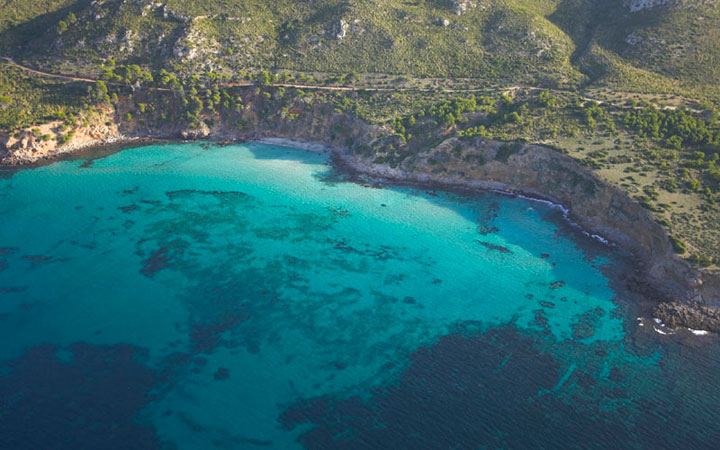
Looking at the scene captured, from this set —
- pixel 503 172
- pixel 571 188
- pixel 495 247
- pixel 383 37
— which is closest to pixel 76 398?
pixel 495 247

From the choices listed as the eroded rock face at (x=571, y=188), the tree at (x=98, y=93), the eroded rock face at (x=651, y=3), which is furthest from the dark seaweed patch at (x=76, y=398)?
the eroded rock face at (x=651, y=3)

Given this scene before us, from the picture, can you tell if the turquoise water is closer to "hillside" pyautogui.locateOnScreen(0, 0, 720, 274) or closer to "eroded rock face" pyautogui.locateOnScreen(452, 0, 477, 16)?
"hillside" pyautogui.locateOnScreen(0, 0, 720, 274)

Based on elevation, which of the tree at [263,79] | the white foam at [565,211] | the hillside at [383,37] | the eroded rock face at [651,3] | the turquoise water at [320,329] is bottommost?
the turquoise water at [320,329]

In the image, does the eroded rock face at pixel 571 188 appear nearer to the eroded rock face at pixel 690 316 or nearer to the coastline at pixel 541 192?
the coastline at pixel 541 192

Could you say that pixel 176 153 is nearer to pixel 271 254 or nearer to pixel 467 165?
pixel 271 254

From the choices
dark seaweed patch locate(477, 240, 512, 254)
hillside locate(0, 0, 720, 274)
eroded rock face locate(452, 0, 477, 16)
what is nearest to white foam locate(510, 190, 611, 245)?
hillside locate(0, 0, 720, 274)
